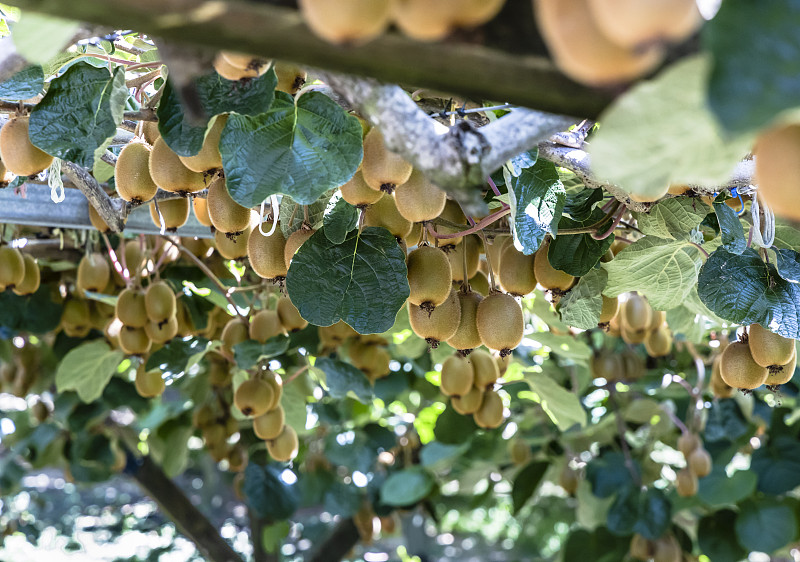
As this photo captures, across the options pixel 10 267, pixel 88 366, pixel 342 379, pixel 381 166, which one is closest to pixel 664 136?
pixel 381 166

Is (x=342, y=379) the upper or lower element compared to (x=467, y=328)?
lower

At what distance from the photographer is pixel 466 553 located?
5.43 m

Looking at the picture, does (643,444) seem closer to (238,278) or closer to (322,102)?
(238,278)

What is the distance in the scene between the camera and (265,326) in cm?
174

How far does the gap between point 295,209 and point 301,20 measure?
2.75ft

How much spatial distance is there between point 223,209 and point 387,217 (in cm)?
25

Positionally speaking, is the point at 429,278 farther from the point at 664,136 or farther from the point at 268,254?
the point at 664,136

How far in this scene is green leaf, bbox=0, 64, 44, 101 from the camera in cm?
100

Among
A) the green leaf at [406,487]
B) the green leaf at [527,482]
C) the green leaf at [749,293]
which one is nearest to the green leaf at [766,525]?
the green leaf at [527,482]

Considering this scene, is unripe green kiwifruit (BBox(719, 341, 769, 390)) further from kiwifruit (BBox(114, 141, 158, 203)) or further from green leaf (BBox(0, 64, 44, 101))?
green leaf (BBox(0, 64, 44, 101))

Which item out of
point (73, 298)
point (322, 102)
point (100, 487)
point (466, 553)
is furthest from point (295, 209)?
point (100, 487)

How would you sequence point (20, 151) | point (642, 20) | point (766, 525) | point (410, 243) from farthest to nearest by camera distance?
point (766, 525)
point (410, 243)
point (20, 151)
point (642, 20)

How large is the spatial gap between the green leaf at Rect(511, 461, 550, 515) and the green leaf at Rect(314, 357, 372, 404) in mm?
1298

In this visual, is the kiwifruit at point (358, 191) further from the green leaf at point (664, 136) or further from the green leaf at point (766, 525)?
the green leaf at point (766, 525)
